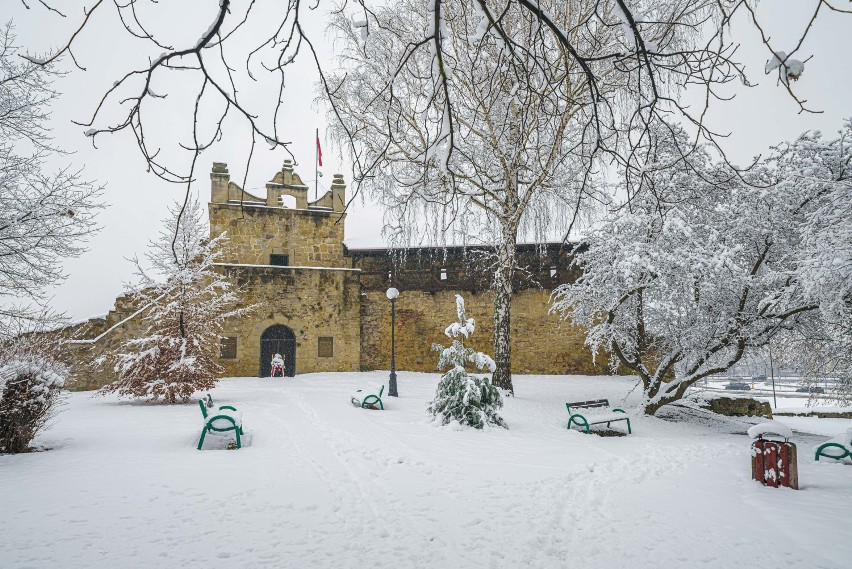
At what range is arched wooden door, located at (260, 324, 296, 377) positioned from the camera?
17375 millimetres

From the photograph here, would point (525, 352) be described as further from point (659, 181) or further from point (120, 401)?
point (120, 401)

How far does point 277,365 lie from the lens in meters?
17.4

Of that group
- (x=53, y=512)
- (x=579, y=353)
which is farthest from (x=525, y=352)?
(x=53, y=512)

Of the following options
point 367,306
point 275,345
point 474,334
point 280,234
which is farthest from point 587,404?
point 280,234

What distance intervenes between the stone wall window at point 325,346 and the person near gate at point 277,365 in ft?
4.82

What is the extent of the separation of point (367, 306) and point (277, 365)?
3942 millimetres

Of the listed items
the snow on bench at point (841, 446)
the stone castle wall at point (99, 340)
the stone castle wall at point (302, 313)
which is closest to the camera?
the snow on bench at point (841, 446)

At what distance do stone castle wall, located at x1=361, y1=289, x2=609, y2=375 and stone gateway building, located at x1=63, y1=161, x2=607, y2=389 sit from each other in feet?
0.12

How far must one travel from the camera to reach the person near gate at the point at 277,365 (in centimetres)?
1728

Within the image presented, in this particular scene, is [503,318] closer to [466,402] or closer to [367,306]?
[466,402]

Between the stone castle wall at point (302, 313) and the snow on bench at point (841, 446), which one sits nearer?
the snow on bench at point (841, 446)

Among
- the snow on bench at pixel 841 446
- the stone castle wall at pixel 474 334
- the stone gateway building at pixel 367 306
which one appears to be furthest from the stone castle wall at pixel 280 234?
the snow on bench at pixel 841 446

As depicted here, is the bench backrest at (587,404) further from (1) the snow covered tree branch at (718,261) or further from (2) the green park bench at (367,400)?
(2) the green park bench at (367,400)

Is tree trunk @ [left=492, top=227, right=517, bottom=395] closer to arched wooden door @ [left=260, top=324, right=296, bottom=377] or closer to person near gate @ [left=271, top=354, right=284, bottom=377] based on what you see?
arched wooden door @ [left=260, top=324, right=296, bottom=377]
